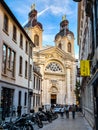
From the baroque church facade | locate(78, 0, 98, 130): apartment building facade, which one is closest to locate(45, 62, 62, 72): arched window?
the baroque church facade

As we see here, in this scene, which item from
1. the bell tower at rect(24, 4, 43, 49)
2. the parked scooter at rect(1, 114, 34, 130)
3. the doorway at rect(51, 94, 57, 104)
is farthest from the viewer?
the bell tower at rect(24, 4, 43, 49)

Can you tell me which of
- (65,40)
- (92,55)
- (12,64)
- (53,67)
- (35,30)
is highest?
(35,30)

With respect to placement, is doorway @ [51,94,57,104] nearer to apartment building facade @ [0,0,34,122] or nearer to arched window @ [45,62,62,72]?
arched window @ [45,62,62,72]

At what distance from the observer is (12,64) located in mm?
23141

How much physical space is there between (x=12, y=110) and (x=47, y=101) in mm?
42130

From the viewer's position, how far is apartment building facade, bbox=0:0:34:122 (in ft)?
66.2

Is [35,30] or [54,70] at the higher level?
[35,30]

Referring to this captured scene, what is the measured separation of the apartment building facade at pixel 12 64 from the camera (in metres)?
20.2

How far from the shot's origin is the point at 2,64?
20047mm

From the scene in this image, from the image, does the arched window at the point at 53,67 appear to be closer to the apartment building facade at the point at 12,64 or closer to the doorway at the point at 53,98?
the doorway at the point at 53,98

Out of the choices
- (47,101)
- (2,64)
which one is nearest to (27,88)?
(2,64)

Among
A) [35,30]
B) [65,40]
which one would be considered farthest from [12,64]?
[65,40]

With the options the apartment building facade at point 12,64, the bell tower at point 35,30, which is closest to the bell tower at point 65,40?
the bell tower at point 35,30

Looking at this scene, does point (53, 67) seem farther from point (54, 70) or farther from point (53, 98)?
point (53, 98)
